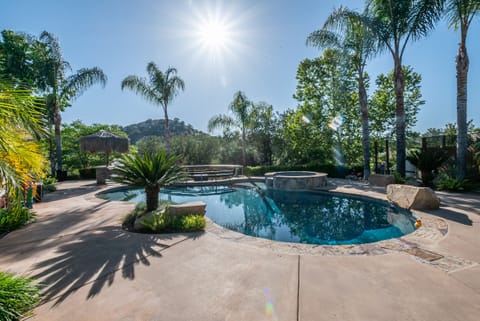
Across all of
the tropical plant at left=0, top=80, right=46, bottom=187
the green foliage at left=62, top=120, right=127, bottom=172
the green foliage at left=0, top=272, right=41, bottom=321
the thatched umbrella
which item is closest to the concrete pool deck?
the green foliage at left=0, top=272, right=41, bottom=321

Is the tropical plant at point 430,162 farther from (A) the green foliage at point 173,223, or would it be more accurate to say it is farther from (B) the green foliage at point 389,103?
(A) the green foliage at point 173,223

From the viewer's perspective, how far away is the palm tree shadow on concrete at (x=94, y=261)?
8.00 ft

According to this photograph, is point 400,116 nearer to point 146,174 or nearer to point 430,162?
point 430,162

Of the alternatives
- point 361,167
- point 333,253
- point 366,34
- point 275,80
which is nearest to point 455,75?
point 366,34

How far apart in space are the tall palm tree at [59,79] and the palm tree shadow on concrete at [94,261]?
12.6 m

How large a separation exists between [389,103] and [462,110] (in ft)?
27.0

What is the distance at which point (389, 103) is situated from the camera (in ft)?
51.3

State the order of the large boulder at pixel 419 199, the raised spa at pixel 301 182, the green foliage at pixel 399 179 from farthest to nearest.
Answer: the raised spa at pixel 301 182 < the green foliage at pixel 399 179 < the large boulder at pixel 419 199

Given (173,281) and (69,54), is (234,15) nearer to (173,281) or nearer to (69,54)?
(173,281)

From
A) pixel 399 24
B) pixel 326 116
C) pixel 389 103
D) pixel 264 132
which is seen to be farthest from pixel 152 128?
pixel 399 24

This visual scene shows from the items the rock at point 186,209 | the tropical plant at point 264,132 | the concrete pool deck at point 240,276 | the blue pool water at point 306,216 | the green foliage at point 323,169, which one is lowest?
the blue pool water at point 306,216

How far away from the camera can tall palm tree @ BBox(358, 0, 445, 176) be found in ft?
27.7

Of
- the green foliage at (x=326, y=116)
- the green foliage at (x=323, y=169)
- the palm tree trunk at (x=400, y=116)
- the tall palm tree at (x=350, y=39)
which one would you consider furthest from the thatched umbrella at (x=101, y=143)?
the palm tree trunk at (x=400, y=116)

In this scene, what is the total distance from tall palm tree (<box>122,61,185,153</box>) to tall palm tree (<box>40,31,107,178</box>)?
1885 millimetres
